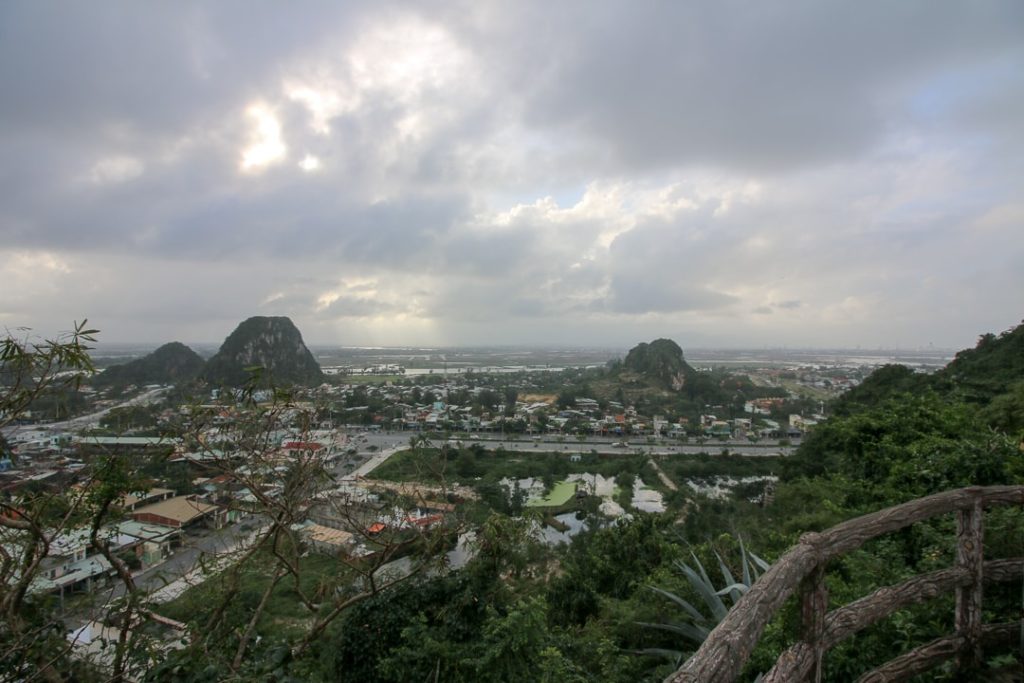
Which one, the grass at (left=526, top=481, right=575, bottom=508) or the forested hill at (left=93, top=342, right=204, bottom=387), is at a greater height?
the forested hill at (left=93, top=342, right=204, bottom=387)

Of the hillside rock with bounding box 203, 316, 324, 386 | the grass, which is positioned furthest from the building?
the hillside rock with bounding box 203, 316, 324, 386

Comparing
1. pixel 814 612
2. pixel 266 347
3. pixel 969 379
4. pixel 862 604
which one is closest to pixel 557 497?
pixel 969 379

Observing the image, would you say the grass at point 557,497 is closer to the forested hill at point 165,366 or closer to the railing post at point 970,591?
the forested hill at point 165,366

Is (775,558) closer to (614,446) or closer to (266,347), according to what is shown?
(614,446)

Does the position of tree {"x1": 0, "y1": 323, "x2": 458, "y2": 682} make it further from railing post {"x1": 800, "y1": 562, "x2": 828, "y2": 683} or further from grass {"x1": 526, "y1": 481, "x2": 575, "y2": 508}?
grass {"x1": 526, "y1": 481, "x2": 575, "y2": 508}

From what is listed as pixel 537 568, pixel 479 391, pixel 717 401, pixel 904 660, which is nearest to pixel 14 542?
pixel 904 660

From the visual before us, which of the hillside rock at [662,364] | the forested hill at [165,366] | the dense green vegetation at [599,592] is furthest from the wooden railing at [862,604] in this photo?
the hillside rock at [662,364]

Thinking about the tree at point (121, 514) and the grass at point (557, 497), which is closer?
the tree at point (121, 514)
